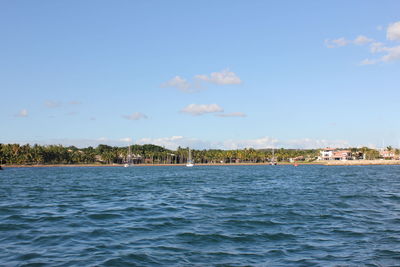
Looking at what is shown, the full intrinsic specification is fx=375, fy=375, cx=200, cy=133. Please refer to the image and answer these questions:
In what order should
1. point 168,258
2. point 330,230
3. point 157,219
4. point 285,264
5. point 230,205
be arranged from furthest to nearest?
1. point 230,205
2. point 157,219
3. point 330,230
4. point 168,258
5. point 285,264

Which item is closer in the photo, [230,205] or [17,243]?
[17,243]

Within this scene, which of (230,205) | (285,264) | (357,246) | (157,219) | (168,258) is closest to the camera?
(285,264)

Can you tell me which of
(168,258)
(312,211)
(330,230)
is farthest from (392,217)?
(168,258)

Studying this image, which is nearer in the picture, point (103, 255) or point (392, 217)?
point (103, 255)

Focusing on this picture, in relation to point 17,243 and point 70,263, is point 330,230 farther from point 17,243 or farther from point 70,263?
point 17,243

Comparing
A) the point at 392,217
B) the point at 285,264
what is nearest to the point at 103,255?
the point at 285,264

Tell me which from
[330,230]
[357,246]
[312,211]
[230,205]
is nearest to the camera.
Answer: [357,246]

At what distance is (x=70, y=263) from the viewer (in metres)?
13.3

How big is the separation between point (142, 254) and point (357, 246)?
29.7 feet

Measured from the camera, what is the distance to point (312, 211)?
2675 cm

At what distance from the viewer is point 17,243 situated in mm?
16766

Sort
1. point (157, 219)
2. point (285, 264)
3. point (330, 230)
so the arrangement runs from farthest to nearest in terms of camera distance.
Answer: point (157, 219), point (330, 230), point (285, 264)

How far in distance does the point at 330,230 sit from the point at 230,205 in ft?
38.7

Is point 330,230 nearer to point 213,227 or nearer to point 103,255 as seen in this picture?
point 213,227
